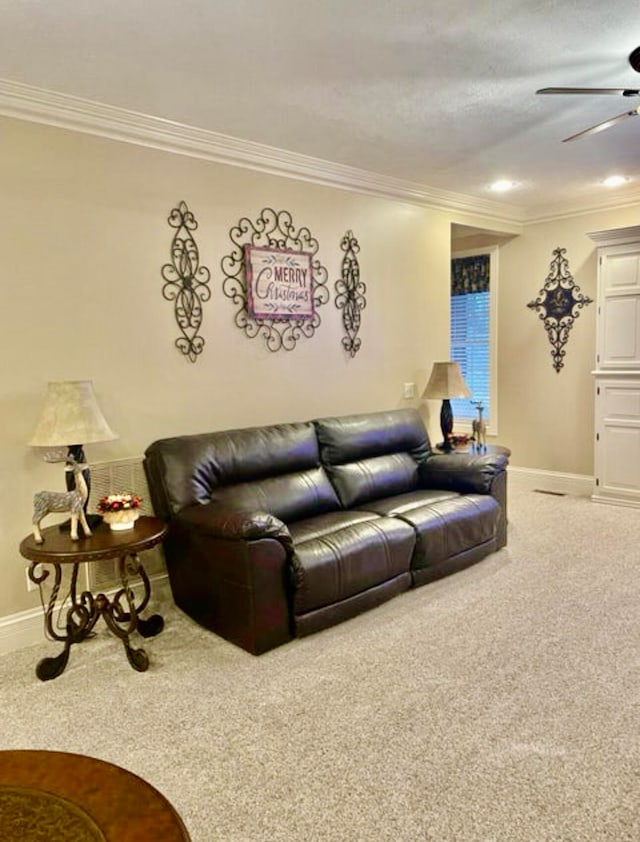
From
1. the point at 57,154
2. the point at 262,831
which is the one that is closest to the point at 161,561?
the point at 262,831

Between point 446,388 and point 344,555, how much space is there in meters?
2.03

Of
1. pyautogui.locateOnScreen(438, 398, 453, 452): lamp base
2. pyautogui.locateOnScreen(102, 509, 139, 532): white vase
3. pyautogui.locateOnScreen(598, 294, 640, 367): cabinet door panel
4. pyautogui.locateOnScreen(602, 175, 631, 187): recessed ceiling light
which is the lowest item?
pyautogui.locateOnScreen(102, 509, 139, 532): white vase

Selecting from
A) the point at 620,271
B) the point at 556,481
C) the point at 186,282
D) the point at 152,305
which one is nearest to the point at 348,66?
the point at 186,282

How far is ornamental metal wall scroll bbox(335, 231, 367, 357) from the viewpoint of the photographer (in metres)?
4.21

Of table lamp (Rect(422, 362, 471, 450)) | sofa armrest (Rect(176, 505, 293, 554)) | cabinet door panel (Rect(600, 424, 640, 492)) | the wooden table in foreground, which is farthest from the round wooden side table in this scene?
cabinet door panel (Rect(600, 424, 640, 492))

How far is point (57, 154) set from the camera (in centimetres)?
287

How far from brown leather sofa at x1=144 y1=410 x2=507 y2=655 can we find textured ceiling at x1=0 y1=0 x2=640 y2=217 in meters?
1.73

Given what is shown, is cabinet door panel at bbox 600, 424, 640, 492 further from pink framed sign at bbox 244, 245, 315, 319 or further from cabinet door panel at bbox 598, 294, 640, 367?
pink framed sign at bbox 244, 245, 315, 319

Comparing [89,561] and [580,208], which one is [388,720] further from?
[580,208]

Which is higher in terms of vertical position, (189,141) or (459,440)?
(189,141)

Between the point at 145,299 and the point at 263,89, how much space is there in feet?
4.01

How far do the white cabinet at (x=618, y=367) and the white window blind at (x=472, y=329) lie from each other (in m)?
1.25

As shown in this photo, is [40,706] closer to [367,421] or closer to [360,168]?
[367,421]

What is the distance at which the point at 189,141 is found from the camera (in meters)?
3.28
